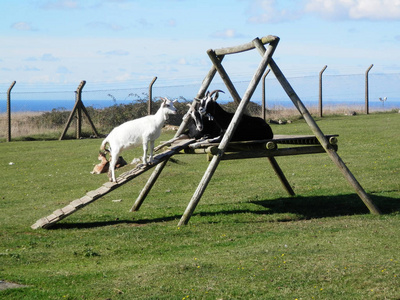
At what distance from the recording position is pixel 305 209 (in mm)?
13195

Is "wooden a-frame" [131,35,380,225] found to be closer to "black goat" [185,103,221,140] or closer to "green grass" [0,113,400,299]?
"black goat" [185,103,221,140]

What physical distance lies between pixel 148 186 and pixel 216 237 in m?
3.01

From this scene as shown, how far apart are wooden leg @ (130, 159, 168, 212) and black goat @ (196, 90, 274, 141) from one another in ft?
4.55

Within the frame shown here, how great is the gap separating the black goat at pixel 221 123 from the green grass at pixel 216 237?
174 cm

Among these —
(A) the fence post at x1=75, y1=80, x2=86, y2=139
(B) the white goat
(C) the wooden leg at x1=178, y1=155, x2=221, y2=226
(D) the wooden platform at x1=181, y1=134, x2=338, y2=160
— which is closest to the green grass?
(C) the wooden leg at x1=178, y1=155, x2=221, y2=226

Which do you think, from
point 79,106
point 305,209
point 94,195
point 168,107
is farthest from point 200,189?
point 79,106

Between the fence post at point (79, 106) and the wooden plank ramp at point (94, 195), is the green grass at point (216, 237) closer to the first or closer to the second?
the wooden plank ramp at point (94, 195)

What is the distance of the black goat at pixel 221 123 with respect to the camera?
40.3ft

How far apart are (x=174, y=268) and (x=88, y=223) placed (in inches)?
170

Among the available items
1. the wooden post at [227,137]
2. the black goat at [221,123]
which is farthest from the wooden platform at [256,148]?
the black goat at [221,123]

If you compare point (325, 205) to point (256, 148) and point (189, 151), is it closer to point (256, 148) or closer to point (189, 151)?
point (256, 148)

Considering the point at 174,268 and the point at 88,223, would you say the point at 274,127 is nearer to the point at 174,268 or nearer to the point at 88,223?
the point at 88,223

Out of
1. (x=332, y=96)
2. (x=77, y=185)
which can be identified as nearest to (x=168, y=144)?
(x=77, y=185)

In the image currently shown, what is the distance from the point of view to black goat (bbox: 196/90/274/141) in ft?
40.3
